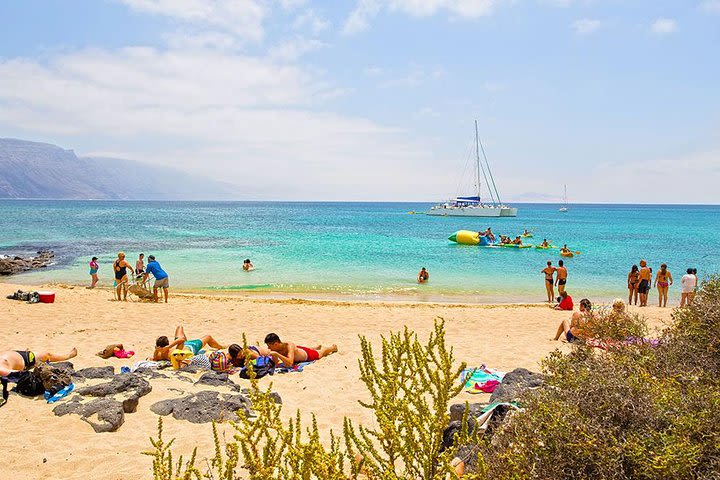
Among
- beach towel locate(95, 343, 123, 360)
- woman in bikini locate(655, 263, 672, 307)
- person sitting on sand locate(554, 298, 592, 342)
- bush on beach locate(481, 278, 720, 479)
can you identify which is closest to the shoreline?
woman in bikini locate(655, 263, 672, 307)

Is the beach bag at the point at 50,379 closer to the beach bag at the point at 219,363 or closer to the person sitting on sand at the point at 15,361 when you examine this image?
the person sitting on sand at the point at 15,361

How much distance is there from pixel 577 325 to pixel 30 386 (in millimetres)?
8978

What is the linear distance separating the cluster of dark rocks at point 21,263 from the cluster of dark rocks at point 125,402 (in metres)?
20.5

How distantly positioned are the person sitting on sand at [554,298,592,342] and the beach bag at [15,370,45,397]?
327 inches

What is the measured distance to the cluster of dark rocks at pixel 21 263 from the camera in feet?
75.2

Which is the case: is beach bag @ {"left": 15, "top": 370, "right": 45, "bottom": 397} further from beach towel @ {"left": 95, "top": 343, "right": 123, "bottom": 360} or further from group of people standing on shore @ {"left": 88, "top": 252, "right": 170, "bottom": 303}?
group of people standing on shore @ {"left": 88, "top": 252, "right": 170, "bottom": 303}

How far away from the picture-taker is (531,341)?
1017 centimetres

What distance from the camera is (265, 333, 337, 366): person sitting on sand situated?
26.2 feet

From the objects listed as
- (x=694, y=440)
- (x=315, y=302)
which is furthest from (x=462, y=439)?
(x=315, y=302)

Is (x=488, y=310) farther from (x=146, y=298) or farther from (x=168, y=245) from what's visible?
(x=168, y=245)

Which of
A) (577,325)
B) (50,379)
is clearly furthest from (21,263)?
(577,325)

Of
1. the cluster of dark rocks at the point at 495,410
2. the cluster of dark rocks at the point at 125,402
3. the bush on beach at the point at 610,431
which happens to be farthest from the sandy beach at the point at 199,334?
the bush on beach at the point at 610,431

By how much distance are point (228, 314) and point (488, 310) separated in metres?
7.68

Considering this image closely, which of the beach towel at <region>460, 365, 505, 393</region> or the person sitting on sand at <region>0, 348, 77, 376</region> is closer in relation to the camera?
the person sitting on sand at <region>0, 348, 77, 376</region>
